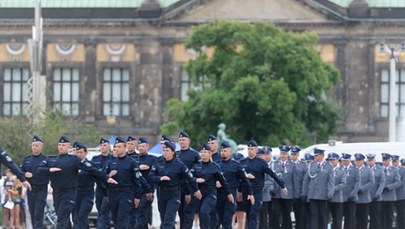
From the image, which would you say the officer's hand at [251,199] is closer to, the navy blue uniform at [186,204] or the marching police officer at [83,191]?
the navy blue uniform at [186,204]

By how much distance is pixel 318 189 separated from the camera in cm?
3962

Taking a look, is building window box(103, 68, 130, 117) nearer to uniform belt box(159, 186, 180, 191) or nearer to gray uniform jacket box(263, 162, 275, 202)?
gray uniform jacket box(263, 162, 275, 202)

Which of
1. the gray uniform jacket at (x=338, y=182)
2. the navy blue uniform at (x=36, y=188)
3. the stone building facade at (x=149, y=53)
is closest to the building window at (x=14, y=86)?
the stone building facade at (x=149, y=53)

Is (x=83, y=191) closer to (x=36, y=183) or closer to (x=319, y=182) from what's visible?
(x=36, y=183)

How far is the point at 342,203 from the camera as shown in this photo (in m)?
40.5

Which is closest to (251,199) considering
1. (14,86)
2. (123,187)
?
(123,187)

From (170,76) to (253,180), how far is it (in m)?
57.8

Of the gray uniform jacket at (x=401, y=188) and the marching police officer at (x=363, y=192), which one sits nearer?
the marching police officer at (x=363, y=192)

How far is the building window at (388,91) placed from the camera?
309ft

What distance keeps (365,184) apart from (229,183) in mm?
5056

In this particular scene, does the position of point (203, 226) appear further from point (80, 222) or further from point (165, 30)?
point (165, 30)

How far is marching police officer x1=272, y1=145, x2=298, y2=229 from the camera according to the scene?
40.1 m

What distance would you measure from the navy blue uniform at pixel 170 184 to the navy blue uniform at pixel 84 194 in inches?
45.1

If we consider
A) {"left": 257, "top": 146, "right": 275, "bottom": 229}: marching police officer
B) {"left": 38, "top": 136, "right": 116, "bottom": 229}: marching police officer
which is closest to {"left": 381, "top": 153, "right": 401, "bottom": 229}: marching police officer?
{"left": 257, "top": 146, "right": 275, "bottom": 229}: marching police officer
